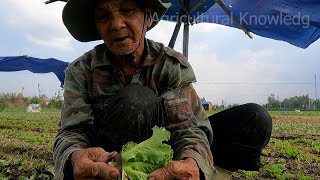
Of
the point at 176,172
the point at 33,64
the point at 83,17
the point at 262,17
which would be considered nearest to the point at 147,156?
the point at 176,172

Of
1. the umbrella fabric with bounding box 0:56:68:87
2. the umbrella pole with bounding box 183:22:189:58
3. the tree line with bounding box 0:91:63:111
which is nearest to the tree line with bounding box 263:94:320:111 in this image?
the tree line with bounding box 0:91:63:111

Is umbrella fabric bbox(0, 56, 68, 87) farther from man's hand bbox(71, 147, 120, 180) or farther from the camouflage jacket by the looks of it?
man's hand bbox(71, 147, 120, 180)

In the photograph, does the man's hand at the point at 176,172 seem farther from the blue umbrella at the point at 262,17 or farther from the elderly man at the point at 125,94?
the blue umbrella at the point at 262,17

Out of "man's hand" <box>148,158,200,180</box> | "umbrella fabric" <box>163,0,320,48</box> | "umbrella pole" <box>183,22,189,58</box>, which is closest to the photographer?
"man's hand" <box>148,158,200,180</box>

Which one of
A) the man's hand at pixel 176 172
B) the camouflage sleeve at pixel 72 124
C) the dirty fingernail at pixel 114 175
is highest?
the camouflage sleeve at pixel 72 124

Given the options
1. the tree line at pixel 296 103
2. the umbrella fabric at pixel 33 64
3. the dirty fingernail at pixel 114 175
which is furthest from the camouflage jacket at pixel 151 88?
the tree line at pixel 296 103

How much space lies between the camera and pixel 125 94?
6.28ft

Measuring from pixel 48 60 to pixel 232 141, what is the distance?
12.6 metres

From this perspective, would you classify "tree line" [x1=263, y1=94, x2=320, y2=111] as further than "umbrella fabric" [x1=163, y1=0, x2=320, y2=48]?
Yes

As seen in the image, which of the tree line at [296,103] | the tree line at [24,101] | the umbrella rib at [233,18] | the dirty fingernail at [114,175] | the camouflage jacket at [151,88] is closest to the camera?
the dirty fingernail at [114,175]

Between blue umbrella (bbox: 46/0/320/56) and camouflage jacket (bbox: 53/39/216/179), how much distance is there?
3.55 m

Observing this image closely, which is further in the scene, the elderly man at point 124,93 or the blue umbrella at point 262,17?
the blue umbrella at point 262,17

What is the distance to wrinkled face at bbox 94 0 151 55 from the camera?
1936 mm

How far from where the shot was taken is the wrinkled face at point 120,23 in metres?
1.94
